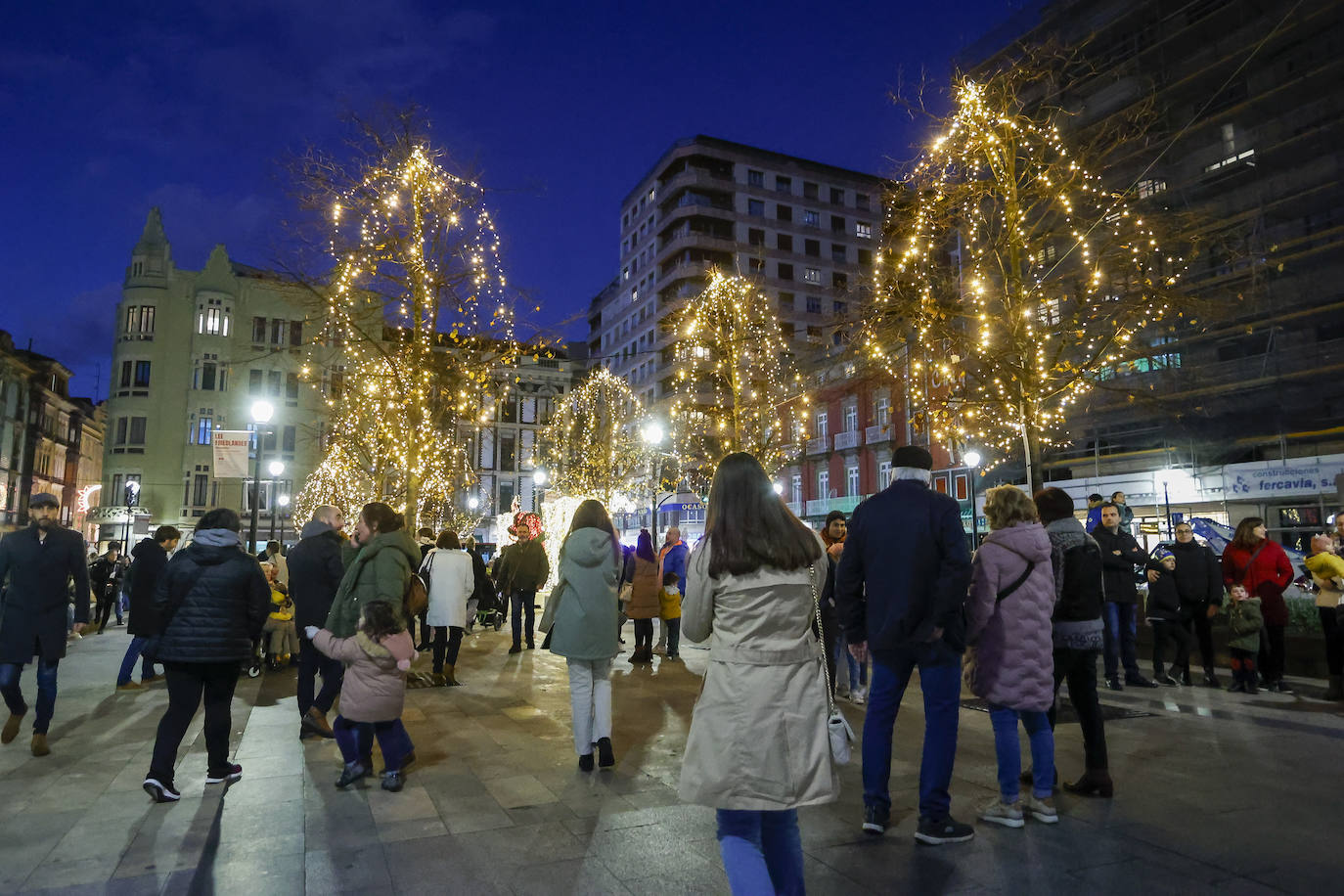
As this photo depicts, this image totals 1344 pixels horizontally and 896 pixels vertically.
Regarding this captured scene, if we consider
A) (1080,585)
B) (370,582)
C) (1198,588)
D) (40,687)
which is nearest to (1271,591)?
(1198,588)

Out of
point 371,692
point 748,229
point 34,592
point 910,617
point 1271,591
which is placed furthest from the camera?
point 748,229

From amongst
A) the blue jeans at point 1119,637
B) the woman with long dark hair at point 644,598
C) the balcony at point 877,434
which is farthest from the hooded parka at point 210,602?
the balcony at point 877,434

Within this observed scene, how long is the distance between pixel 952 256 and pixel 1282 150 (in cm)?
1402

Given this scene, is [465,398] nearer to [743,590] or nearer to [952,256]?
[743,590]

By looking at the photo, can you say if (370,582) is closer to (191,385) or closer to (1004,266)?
(1004,266)

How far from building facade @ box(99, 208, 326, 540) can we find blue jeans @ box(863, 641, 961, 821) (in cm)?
5007

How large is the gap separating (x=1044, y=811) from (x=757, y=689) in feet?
8.68

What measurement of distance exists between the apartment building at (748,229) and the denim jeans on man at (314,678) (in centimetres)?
5611

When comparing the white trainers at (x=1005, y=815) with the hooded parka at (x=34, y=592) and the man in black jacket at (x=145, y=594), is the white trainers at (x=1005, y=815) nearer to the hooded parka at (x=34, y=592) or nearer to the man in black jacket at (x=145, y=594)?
the hooded parka at (x=34, y=592)

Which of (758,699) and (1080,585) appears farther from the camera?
(1080,585)

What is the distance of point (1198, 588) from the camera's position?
382 inches

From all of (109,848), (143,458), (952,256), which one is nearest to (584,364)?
(143,458)

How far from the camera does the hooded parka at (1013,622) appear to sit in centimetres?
462

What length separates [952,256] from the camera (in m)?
37.7
